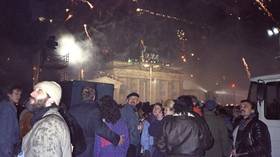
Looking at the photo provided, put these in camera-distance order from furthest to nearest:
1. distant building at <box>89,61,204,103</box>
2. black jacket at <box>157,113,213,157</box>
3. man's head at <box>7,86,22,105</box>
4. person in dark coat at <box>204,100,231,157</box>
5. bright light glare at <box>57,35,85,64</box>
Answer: bright light glare at <box>57,35,85,64</box> < distant building at <box>89,61,204,103</box> < person in dark coat at <box>204,100,231,157</box> < man's head at <box>7,86,22,105</box> < black jacket at <box>157,113,213,157</box>

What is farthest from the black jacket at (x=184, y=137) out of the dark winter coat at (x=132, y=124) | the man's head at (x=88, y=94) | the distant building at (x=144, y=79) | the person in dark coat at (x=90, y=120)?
the distant building at (x=144, y=79)

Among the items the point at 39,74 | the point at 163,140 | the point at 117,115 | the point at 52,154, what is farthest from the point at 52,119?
the point at 39,74

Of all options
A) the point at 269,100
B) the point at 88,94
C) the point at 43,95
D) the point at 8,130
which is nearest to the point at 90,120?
the point at 88,94

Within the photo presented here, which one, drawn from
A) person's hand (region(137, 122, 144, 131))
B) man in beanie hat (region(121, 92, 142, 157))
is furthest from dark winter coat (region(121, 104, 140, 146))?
person's hand (region(137, 122, 144, 131))

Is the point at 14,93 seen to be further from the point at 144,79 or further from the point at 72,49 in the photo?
the point at 72,49

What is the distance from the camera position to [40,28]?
104 ft

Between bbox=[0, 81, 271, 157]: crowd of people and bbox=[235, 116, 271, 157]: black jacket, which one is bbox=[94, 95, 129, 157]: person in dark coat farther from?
bbox=[235, 116, 271, 157]: black jacket

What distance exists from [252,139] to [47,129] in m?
3.81

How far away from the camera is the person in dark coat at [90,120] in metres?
6.07

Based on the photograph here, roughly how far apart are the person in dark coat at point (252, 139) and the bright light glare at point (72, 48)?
170 ft

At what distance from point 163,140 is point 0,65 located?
2265cm

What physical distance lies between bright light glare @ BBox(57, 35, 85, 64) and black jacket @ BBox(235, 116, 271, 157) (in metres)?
51.8

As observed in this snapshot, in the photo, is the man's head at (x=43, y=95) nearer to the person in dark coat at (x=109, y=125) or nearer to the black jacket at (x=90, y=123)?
the black jacket at (x=90, y=123)

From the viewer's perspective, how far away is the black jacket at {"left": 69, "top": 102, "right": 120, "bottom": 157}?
6066mm
